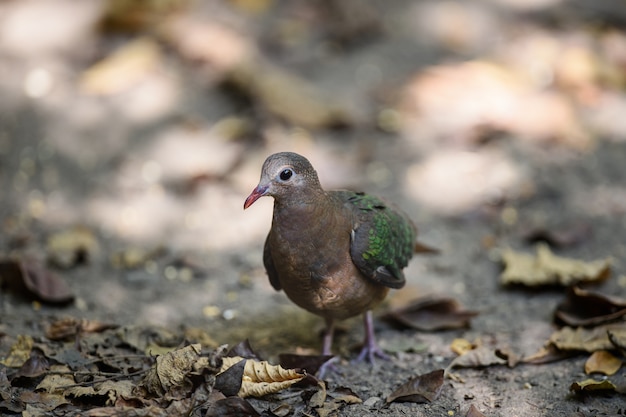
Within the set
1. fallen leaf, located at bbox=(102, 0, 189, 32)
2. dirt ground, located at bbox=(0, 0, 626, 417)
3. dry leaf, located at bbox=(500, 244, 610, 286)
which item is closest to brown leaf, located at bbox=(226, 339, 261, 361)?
dirt ground, located at bbox=(0, 0, 626, 417)

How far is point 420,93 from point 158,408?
5.09m

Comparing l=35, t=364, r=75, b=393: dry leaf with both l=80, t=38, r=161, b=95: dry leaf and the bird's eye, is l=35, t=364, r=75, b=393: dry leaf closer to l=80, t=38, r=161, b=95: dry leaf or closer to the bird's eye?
the bird's eye

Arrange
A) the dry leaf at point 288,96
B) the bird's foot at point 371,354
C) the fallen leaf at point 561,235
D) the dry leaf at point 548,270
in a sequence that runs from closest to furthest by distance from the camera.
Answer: the bird's foot at point 371,354, the dry leaf at point 548,270, the fallen leaf at point 561,235, the dry leaf at point 288,96

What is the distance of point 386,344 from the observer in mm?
4922

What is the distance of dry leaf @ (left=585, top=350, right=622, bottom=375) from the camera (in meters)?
4.27

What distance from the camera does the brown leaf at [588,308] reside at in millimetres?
4641

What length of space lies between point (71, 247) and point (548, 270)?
3.53 m

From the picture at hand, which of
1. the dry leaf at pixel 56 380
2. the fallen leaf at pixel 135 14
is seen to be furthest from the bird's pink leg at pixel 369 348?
the fallen leaf at pixel 135 14

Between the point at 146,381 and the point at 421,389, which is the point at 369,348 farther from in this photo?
the point at 146,381

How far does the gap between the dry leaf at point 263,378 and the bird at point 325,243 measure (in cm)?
51

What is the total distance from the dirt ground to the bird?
0.50 m

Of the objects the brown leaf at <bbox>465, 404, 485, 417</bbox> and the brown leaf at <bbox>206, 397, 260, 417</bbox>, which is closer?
the brown leaf at <bbox>206, 397, 260, 417</bbox>

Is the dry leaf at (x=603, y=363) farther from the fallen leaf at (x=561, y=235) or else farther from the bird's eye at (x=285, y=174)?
the bird's eye at (x=285, y=174)

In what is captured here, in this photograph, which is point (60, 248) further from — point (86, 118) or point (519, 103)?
point (519, 103)
